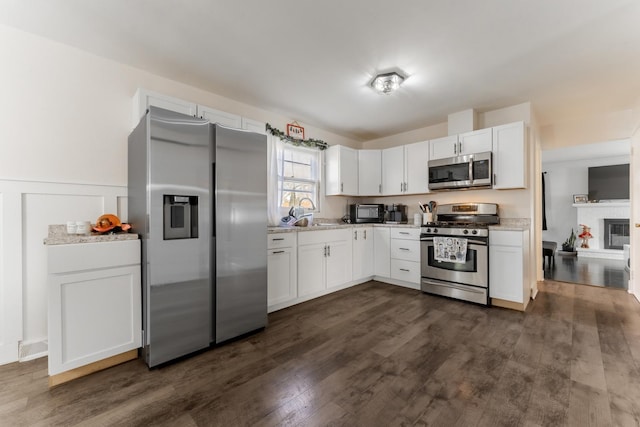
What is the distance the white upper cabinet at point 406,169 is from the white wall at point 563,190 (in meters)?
5.87

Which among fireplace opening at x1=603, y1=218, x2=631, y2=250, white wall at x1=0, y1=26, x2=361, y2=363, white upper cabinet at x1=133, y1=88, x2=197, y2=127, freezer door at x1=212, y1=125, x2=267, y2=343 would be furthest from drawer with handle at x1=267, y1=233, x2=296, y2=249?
fireplace opening at x1=603, y1=218, x2=631, y2=250

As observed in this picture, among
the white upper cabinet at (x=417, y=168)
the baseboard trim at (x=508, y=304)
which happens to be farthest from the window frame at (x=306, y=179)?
the baseboard trim at (x=508, y=304)

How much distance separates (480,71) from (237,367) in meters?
3.47

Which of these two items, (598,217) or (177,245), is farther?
(598,217)

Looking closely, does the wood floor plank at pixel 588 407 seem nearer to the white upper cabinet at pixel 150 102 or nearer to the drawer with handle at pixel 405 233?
the drawer with handle at pixel 405 233

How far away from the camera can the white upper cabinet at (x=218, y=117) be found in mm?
2861

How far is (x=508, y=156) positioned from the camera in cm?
337

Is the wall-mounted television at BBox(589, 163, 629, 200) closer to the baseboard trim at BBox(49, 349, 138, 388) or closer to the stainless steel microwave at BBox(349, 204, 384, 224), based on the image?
the stainless steel microwave at BBox(349, 204, 384, 224)

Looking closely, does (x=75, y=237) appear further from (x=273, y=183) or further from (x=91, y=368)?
(x=273, y=183)

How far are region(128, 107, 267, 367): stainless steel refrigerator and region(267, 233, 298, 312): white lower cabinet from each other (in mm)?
422

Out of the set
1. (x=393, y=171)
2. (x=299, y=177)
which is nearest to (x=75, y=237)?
(x=299, y=177)

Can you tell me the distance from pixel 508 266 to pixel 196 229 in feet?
11.0

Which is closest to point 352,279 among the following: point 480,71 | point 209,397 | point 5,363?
point 209,397

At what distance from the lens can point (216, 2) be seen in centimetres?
181
